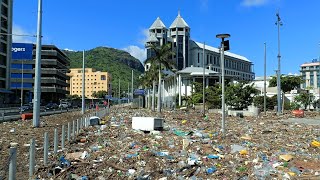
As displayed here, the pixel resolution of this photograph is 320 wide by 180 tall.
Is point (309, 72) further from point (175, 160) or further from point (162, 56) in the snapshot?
point (175, 160)

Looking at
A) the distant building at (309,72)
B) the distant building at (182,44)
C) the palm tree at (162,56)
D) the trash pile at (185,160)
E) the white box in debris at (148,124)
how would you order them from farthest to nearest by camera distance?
the distant building at (309,72) < the distant building at (182,44) < the palm tree at (162,56) < the white box in debris at (148,124) < the trash pile at (185,160)

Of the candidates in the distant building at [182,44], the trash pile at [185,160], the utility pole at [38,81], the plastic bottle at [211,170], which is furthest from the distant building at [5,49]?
the plastic bottle at [211,170]

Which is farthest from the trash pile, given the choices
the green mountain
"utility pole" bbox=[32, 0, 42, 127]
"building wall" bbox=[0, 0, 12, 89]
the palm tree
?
the green mountain

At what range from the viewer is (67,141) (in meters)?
14.3

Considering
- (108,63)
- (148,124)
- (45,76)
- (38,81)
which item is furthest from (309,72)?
(38,81)

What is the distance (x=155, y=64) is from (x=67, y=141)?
36.4m

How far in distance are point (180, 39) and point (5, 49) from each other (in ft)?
212

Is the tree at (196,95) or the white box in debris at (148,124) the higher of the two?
the tree at (196,95)

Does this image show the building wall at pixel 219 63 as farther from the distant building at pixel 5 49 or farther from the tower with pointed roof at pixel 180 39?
the distant building at pixel 5 49

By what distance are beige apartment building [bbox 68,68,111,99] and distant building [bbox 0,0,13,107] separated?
1749 inches

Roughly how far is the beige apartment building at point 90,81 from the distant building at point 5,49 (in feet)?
146

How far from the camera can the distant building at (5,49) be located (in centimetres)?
7924

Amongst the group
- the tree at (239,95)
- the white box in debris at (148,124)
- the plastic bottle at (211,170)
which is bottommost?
the plastic bottle at (211,170)

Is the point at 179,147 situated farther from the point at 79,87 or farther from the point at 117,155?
the point at 79,87
